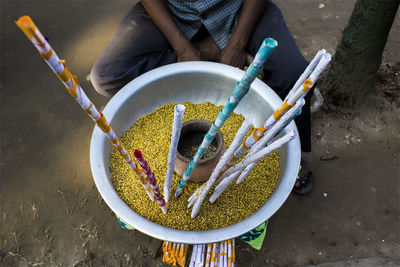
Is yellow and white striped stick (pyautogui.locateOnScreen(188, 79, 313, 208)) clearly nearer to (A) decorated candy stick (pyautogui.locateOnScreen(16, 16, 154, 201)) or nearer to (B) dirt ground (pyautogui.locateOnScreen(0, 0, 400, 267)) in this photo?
(A) decorated candy stick (pyautogui.locateOnScreen(16, 16, 154, 201))

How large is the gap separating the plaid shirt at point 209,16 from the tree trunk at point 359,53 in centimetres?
64

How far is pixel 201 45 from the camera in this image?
1371mm

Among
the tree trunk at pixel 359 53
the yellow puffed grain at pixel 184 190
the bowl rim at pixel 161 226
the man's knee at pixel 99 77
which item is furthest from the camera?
the tree trunk at pixel 359 53

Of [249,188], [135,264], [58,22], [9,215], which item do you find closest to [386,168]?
[249,188]

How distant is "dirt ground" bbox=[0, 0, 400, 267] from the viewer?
1.44 meters

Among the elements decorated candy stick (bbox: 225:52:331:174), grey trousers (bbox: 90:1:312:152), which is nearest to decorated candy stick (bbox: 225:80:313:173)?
decorated candy stick (bbox: 225:52:331:174)

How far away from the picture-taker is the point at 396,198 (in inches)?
61.1

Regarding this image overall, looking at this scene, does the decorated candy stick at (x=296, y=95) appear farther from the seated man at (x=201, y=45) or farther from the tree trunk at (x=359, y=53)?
the tree trunk at (x=359, y=53)

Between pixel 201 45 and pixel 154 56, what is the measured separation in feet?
0.77

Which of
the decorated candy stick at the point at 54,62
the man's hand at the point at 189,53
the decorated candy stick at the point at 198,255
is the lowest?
the decorated candy stick at the point at 198,255

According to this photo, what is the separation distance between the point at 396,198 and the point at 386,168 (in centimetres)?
18

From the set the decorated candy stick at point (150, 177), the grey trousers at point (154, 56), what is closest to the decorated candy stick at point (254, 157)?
the decorated candy stick at point (150, 177)

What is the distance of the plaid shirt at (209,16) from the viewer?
4.09 ft

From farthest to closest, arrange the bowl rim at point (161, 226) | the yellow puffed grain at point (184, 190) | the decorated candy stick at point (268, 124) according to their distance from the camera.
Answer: the yellow puffed grain at point (184, 190)
the bowl rim at point (161, 226)
the decorated candy stick at point (268, 124)
